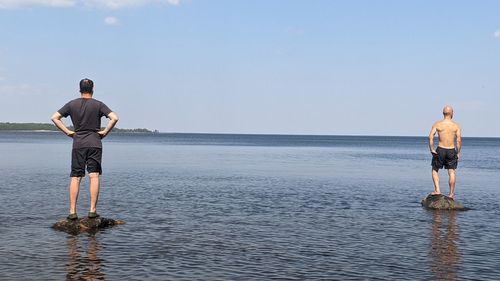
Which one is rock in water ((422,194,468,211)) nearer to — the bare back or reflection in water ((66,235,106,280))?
the bare back

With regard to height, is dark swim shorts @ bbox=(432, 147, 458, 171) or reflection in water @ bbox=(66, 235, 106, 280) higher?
dark swim shorts @ bbox=(432, 147, 458, 171)

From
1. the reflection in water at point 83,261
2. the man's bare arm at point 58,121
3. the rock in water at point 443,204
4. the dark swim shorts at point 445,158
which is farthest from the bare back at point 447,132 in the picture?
the reflection in water at point 83,261

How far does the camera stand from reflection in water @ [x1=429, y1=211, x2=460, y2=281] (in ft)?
27.3

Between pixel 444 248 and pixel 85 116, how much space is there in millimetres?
6784

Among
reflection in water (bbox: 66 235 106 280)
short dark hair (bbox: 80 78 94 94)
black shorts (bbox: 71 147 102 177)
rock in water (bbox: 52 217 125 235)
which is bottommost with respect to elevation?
reflection in water (bbox: 66 235 106 280)

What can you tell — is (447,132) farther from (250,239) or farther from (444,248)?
(250,239)

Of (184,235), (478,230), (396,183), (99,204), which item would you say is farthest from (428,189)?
(184,235)

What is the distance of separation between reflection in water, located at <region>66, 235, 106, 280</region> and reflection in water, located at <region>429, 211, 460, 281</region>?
175 inches

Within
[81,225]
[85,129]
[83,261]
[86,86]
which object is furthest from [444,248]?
[86,86]

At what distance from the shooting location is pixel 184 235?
10938 mm

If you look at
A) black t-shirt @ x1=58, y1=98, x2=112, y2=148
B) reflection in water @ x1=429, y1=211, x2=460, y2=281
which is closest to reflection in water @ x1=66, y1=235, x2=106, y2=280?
black t-shirt @ x1=58, y1=98, x2=112, y2=148

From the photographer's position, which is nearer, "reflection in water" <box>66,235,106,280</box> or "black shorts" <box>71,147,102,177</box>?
"reflection in water" <box>66,235,106,280</box>

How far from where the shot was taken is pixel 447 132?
56.2 ft

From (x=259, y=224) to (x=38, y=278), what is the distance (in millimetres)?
5633
